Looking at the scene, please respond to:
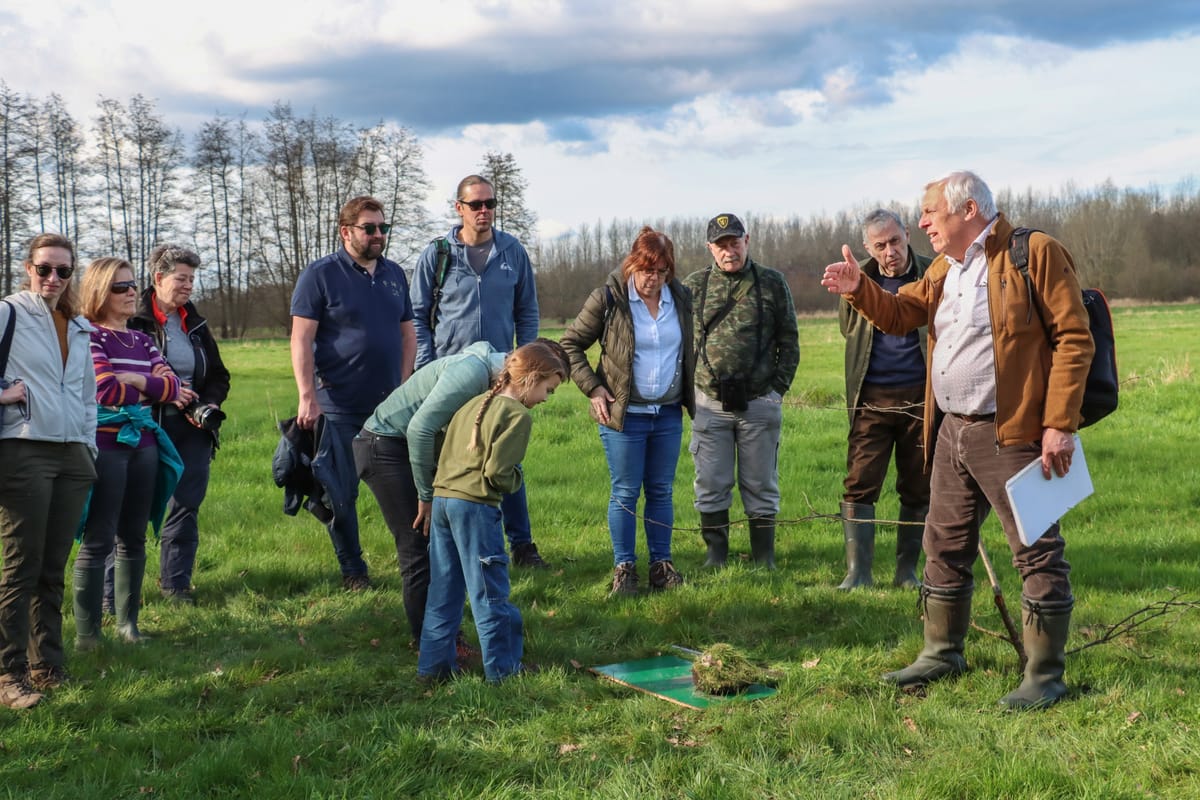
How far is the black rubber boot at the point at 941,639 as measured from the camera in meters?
4.97

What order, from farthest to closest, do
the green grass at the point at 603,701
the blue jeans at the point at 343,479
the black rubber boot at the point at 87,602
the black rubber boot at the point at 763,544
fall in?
the black rubber boot at the point at 763,544 → the blue jeans at the point at 343,479 → the black rubber boot at the point at 87,602 → the green grass at the point at 603,701

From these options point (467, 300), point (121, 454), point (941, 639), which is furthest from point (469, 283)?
point (941, 639)

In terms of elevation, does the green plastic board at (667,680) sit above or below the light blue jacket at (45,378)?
below

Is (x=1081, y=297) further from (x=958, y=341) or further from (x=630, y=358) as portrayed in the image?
(x=630, y=358)

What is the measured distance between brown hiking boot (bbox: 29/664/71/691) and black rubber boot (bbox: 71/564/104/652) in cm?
51

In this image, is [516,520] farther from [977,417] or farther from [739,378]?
[977,417]

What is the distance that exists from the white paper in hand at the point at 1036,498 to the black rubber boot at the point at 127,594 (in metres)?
4.91

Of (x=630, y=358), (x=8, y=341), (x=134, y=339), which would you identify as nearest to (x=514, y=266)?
(x=630, y=358)

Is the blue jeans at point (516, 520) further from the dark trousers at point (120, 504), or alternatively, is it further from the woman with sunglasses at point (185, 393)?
the dark trousers at point (120, 504)

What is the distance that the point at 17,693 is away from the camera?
16.1ft

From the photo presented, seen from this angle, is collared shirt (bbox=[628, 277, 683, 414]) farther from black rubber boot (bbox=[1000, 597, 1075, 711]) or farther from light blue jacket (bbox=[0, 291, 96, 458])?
light blue jacket (bbox=[0, 291, 96, 458])

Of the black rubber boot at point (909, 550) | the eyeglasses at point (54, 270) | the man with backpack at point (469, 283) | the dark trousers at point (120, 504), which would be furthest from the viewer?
the man with backpack at point (469, 283)

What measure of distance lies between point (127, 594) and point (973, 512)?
4.86 m

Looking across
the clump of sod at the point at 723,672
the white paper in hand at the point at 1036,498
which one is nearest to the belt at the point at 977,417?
the white paper in hand at the point at 1036,498
